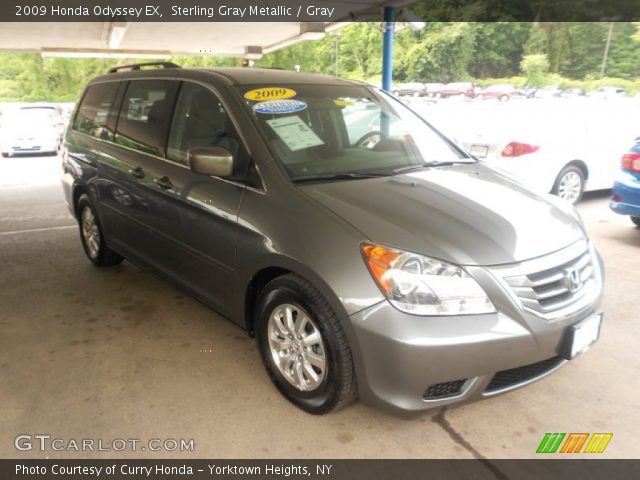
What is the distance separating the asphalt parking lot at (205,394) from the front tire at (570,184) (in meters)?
2.45

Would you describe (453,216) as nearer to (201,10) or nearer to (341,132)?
(341,132)

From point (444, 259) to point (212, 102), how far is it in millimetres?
1777

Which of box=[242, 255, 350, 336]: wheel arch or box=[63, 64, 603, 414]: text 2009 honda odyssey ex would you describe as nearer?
box=[63, 64, 603, 414]: text 2009 honda odyssey ex

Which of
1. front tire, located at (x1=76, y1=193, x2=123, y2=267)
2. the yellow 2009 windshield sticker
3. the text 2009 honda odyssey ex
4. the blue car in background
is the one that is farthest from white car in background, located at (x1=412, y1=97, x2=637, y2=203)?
front tire, located at (x1=76, y1=193, x2=123, y2=267)

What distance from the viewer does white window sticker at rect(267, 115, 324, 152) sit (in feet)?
9.41

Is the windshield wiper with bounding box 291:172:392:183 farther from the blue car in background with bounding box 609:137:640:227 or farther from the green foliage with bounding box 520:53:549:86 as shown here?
the green foliage with bounding box 520:53:549:86

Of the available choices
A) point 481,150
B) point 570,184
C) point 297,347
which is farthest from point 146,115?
point 570,184

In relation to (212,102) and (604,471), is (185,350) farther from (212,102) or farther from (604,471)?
(604,471)

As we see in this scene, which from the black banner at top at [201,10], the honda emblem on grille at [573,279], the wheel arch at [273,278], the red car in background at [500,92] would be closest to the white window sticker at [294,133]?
the wheel arch at [273,278]

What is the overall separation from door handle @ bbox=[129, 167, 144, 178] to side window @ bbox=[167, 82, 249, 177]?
346 millimetres

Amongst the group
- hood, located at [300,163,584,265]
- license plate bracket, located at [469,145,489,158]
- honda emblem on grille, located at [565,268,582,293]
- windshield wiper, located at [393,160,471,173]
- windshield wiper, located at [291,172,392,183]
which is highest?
Result: windshield wiper, located at [291,172,392,183]

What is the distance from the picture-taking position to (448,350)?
2.10 meters

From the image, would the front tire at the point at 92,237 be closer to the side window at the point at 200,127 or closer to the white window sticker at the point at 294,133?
the side window at the point at 200,127

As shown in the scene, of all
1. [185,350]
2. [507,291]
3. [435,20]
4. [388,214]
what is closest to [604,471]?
[507,291]
